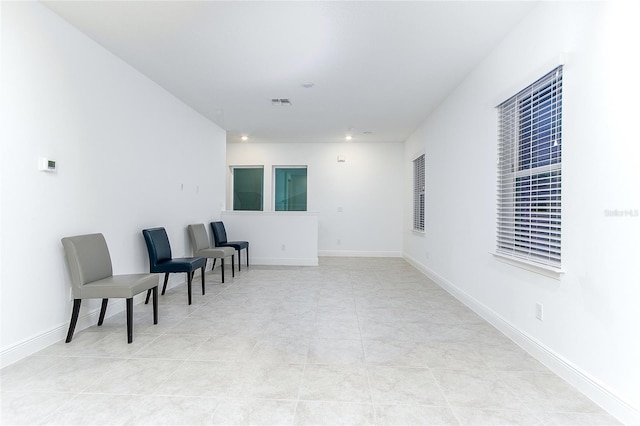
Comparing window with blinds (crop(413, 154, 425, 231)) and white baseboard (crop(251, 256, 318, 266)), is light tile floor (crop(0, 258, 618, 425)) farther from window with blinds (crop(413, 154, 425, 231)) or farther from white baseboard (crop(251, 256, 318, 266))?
window with blinds (crop(413, 154, 425, 231))

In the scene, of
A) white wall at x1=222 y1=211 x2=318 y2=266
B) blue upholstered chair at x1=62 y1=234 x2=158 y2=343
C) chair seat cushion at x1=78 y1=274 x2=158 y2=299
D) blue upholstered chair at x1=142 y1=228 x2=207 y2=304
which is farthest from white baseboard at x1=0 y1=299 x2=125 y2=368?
white wall at x1=222 y1=211 x2=318 y2=266

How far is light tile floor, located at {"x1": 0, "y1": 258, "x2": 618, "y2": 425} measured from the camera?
1730 millimetres

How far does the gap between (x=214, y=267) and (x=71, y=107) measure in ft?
12.3

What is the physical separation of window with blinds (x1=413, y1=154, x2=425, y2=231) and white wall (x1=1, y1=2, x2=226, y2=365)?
4.33m

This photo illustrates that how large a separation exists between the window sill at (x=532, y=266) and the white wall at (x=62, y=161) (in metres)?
3.66

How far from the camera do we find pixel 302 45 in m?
3.11

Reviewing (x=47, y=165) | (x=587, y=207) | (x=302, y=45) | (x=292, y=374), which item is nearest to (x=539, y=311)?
(x=587, y=207)

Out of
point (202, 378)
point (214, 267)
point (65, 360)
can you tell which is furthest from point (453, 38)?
point (214, 267)

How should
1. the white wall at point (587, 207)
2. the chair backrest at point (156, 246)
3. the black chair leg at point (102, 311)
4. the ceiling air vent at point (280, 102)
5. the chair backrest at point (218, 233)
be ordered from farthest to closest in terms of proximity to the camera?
the chair backrest at point (218, 233) → the ceiling air vent at point (280, 102) → the chair backrest at point (156, 246) → the black chair leg at point (102, 311) → the white wall at point (587, 207)

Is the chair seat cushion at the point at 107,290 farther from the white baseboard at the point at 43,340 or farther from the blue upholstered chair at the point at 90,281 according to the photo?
the white baseboard at the point at 43,340

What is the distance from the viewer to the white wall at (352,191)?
769 centimetres

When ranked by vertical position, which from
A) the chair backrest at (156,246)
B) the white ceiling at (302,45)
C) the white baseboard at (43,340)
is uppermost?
the white ceiling at (302,45)

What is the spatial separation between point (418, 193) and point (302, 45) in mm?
4103

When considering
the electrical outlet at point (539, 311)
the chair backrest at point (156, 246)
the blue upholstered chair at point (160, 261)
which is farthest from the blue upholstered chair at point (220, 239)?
the electrical outlet at point (539, 311)
